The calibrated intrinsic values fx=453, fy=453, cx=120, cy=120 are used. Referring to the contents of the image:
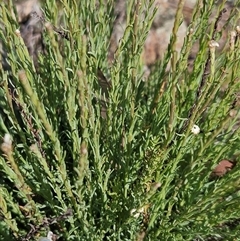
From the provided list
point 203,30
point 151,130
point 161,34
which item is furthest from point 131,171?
point 161,34

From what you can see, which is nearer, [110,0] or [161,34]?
[110,0]

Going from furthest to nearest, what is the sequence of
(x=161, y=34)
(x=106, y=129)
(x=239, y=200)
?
(x=161, y=34), (x=106, y=129), (x=239, y=200)

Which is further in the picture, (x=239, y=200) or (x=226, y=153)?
(x=226, y=153)

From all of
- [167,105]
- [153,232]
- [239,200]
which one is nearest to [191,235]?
[153,232]

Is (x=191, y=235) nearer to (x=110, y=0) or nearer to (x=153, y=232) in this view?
(x=153, y=232)

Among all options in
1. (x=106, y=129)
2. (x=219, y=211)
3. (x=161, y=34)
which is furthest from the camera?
→ (x=161, y=34)

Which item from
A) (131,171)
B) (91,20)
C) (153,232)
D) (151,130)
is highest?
(91,20)

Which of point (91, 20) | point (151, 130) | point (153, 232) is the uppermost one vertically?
point (91, 20)

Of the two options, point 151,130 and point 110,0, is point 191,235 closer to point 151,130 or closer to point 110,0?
point 151,130

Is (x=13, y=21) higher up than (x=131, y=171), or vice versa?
(x=13, y=21)
